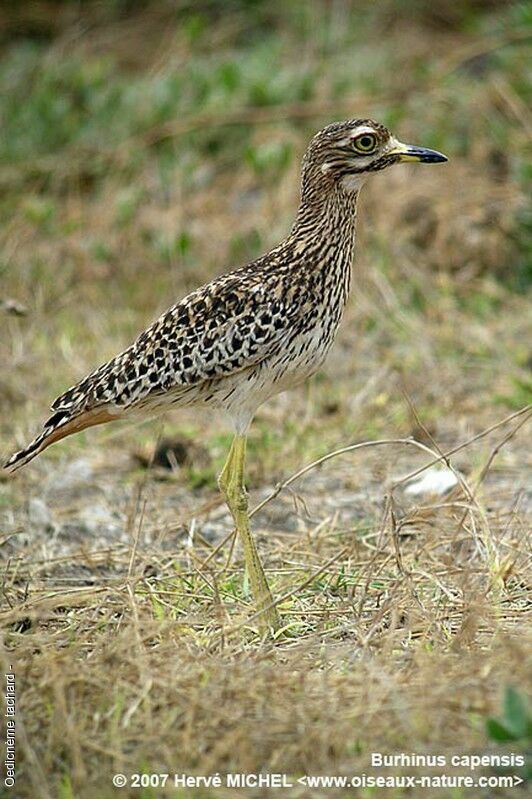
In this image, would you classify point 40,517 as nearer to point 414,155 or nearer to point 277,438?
point 277,438

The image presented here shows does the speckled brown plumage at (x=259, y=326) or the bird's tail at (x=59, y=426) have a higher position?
the speckled brown plumage at (x=259, y=326)

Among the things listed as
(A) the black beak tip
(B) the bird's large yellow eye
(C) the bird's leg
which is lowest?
(C) the bird's leg

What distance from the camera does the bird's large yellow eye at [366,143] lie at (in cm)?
446

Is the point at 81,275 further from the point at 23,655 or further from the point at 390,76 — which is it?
the point at 23,655

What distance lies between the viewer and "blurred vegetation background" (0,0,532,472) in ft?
22.1

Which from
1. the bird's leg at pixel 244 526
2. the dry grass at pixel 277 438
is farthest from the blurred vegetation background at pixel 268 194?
the bird's leg at pixel 244 526

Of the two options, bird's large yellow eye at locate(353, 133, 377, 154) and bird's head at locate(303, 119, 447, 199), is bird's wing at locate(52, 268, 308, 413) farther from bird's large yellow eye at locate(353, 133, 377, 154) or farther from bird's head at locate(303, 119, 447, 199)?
bird's large yellow eye at locate(353, 133, 377, 154)

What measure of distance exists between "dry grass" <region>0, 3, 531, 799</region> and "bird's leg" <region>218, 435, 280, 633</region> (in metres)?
0.07

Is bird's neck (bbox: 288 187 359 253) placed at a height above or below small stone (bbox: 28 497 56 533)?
above

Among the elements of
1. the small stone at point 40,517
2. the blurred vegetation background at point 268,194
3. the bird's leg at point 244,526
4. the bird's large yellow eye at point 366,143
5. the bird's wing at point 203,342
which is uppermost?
the blurred vegetation background at point 268,194

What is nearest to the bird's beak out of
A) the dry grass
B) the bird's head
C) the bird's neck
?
the bird's head

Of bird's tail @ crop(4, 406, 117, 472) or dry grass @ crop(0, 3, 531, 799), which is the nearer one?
dry grass @ crop(0, 3, 531, 799)

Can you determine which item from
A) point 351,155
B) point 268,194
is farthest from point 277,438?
point 268,194

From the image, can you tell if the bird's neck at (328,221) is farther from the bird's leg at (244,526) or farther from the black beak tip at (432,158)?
the bird's leg at (244,526)
